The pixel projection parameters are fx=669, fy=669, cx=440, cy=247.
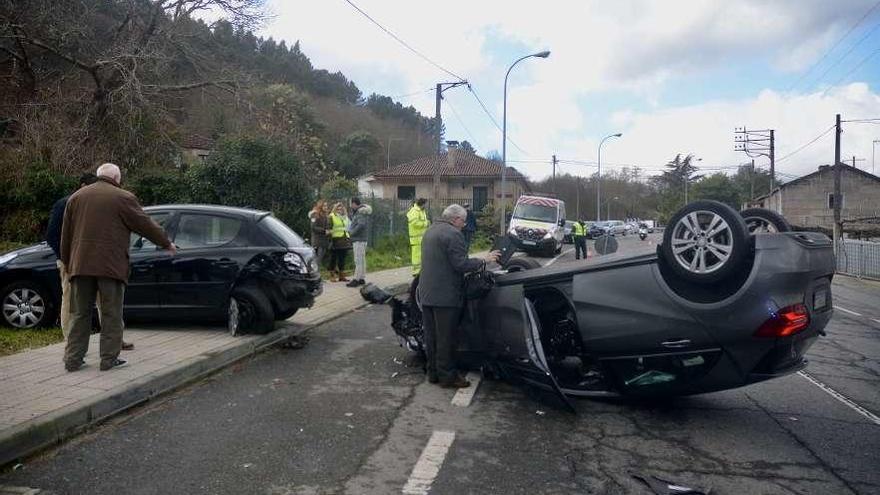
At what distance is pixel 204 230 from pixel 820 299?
6.33m

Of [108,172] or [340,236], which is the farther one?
[340,236]

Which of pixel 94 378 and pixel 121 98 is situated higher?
pixel 121 98

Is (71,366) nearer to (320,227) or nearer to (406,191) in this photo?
(320,227)

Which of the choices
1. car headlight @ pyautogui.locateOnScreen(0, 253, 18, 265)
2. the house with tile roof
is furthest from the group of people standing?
the house with tile roof

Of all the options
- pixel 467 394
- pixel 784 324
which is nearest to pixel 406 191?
pixel 467 394

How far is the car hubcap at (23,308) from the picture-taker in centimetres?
763

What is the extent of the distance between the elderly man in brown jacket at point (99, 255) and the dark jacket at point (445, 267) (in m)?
2.50

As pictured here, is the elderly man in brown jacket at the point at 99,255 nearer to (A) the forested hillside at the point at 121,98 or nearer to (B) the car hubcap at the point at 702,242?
(B) the car hubcap at the point at 702,242

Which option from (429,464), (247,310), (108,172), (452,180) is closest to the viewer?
(429,464)

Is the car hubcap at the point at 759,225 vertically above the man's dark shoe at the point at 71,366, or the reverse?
the car hubcap at the point at 759,225

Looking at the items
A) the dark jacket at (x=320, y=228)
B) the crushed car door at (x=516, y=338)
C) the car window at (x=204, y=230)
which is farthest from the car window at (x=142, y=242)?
the dark jacket at (x=320, y=228)

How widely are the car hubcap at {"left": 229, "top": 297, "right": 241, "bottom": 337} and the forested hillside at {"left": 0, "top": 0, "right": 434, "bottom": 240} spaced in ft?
29.2

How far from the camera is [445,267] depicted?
233 inches

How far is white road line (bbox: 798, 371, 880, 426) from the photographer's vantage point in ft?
17.6
